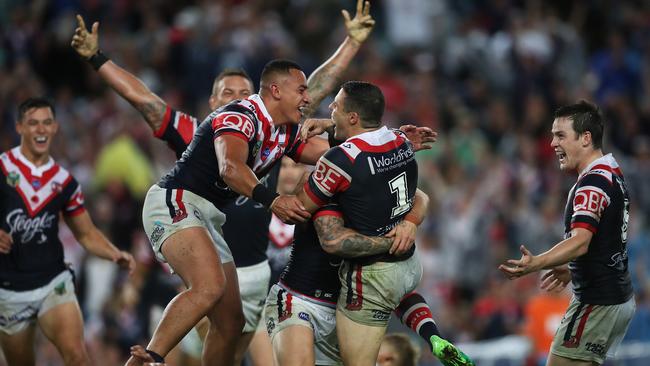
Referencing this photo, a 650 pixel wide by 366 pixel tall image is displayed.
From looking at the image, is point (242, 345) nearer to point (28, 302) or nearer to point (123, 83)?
point (28, 302)

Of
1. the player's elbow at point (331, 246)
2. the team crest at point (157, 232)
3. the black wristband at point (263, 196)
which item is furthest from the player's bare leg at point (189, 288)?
the player's elbow at point (331, 246)

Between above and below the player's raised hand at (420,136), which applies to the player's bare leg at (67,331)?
below

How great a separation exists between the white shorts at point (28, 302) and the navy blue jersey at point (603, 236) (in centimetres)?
428

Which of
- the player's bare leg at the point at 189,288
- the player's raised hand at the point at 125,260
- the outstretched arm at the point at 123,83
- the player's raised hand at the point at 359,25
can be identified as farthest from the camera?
the player's raised hand at the point at 359,25

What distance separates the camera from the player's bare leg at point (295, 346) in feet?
28.6

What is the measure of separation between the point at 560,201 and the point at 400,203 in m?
7.94

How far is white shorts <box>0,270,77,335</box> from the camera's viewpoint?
10289 mm

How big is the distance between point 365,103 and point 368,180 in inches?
23.2

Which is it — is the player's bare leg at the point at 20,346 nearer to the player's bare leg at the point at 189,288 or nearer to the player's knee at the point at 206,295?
the player's bare leg at the point at 189,288

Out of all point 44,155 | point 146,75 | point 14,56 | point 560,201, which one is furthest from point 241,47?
point 44,155

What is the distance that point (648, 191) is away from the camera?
16.4 m

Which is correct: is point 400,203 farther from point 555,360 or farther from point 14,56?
point 14,56

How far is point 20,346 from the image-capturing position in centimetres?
1043

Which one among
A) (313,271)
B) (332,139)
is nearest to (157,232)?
(313,271)
